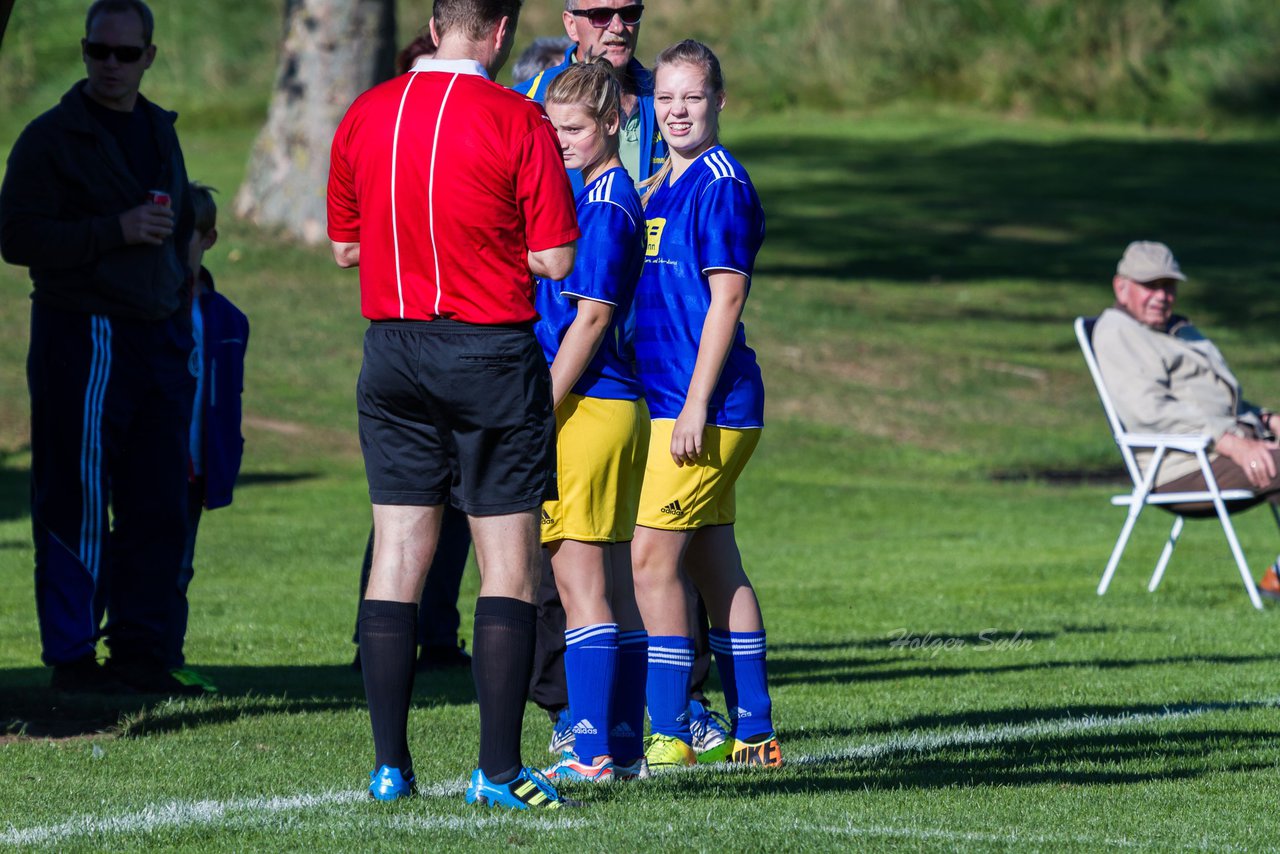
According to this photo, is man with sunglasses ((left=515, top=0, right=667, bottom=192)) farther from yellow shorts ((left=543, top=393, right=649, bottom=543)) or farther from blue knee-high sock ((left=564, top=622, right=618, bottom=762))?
blue knee-high sock ((left=564, top=622, right=618, bottom=762))

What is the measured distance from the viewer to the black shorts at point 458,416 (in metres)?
5.22

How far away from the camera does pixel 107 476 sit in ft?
25.1

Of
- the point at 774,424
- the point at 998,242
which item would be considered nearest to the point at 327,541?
the point at 774,424

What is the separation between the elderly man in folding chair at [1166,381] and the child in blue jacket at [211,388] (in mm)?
5101

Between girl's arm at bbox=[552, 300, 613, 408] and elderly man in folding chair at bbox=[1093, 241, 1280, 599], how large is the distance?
612 centimetres

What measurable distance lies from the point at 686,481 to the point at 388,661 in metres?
1.24

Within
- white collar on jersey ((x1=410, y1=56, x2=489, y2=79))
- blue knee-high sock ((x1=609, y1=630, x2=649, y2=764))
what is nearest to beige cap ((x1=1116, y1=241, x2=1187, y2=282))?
blue knee-high sock ((x1=609, y1=630, x2=649, y2=764))

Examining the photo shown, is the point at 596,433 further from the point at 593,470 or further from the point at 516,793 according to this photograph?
the point at 516,793

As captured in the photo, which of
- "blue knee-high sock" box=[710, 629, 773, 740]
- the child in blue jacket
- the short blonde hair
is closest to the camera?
"blue knee-high sock" box=[710, 629, 773, 740]

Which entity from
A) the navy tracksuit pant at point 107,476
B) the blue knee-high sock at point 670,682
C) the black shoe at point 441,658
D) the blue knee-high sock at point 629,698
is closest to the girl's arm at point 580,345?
the blue knee-high sock at point 629,698

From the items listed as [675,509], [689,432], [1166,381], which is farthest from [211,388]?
[1166,381]

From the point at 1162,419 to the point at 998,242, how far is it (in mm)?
21192

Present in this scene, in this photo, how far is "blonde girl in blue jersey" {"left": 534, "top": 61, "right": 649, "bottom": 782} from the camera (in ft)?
19.3

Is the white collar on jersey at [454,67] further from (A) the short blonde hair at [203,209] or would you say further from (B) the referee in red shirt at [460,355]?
(A) the short blonde hair at [203,209]
